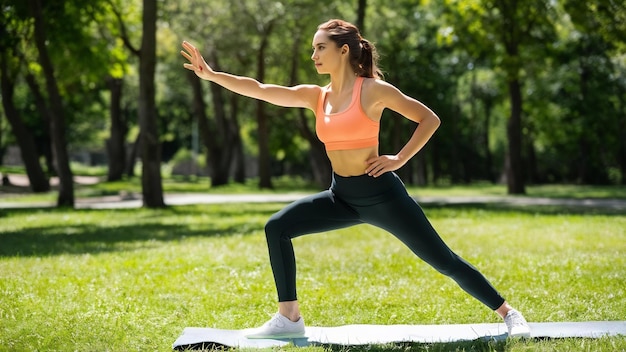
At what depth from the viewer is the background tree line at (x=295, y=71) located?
2075 centimetres

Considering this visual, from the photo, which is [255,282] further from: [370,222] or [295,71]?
[295,71]

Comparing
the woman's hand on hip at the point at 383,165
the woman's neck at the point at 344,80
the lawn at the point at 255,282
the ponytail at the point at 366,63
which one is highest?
the ponytail at the point at 366,63

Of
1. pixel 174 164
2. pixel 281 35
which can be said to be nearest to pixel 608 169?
pixel 281 35

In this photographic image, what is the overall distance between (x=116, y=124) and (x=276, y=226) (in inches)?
1324

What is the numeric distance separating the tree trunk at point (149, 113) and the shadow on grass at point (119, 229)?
735 mm

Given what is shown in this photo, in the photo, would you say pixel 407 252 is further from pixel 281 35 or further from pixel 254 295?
pixel 281 35

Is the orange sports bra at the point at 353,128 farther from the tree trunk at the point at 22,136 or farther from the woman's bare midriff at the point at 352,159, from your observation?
the tree trunk at the point at 22,136

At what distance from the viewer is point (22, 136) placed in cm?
2784

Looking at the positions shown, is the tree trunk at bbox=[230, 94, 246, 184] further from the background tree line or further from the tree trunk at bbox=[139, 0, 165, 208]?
the tree trunk at bbox=[139, 0, 165, 208]

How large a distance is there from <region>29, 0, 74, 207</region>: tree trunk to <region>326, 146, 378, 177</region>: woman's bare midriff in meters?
15.6

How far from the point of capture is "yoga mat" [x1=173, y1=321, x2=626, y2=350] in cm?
549

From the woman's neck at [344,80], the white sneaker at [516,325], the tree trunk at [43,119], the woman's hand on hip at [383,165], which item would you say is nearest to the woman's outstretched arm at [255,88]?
the woman's neck at [344,80]

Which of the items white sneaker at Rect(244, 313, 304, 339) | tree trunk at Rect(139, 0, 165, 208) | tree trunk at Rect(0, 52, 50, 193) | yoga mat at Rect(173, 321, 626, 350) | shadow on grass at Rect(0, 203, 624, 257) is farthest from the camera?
tree trunk at Rect(0, 52, 50, 193)

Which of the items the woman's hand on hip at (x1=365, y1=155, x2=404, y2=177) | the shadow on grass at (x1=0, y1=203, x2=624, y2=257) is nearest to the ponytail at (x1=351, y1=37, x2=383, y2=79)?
the woman's hand on hip at (x1=365, y1=155, x2=404, y2=177)
